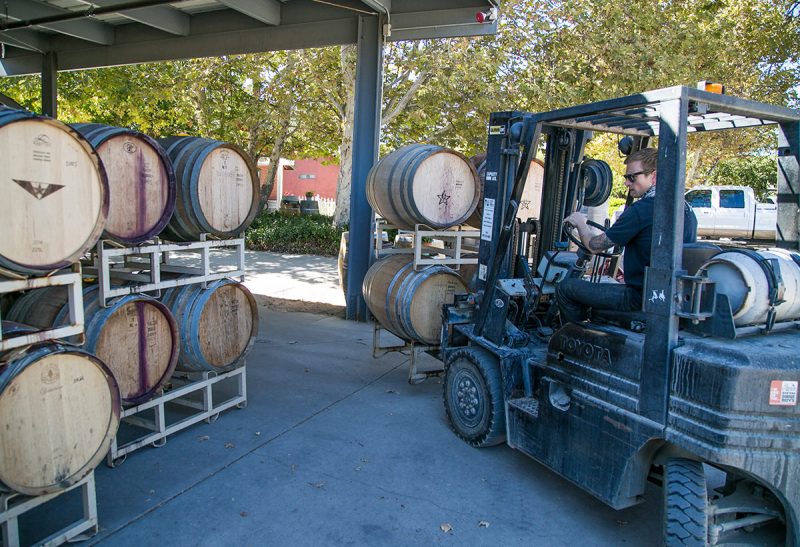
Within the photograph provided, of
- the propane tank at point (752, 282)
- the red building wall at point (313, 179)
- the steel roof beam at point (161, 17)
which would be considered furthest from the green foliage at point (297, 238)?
the red building wall at point (313, 179)

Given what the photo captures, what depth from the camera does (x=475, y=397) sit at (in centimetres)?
489

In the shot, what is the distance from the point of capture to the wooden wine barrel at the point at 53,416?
3.10m

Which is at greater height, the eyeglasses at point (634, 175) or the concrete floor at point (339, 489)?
the eyeglasses at point (634, 175)

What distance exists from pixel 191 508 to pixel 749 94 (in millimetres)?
18138

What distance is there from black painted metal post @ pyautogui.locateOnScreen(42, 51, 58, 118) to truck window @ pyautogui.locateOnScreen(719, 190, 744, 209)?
21.3 metres

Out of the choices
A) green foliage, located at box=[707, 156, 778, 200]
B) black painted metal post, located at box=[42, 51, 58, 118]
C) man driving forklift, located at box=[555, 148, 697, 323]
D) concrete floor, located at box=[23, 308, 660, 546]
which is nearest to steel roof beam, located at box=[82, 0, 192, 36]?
black painted metal post, located at box=[42, 51, 58, 118]

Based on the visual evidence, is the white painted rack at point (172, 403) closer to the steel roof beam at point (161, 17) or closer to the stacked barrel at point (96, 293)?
the stacked barrel at point (96, 293)

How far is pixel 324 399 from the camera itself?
5969mm

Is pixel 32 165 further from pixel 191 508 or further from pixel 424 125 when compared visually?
pixel 424 125

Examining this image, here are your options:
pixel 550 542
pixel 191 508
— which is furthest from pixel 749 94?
pixel 191 508

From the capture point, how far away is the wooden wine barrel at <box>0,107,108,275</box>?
10.2 ft

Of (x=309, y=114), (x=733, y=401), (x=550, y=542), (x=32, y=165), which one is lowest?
(x=550, y=542)

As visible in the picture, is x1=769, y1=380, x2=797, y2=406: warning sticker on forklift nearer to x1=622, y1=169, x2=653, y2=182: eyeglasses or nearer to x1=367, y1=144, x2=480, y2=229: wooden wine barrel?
x1=622, y1=169, x2=653, y2=182: eyeglasses

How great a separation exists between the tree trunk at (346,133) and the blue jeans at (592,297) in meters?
9.67
